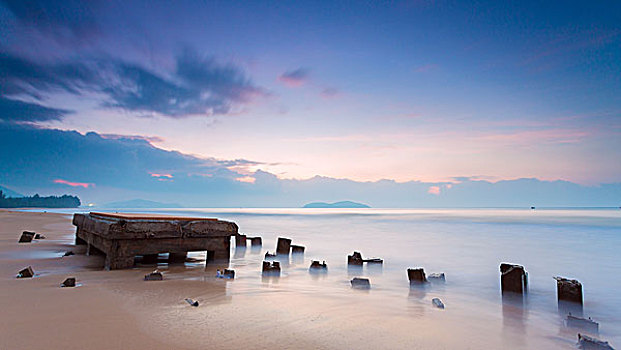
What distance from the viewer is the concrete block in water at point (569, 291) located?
15.4 ft

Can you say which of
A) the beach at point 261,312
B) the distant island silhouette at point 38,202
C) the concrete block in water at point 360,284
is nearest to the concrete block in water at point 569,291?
the beach at point 261,312

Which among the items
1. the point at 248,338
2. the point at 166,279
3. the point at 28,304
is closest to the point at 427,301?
the point at 248,338

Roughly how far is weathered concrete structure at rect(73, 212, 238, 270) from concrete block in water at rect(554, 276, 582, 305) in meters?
5.43

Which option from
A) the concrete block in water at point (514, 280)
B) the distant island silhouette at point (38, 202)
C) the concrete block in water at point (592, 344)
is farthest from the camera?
the distant island silhouette at point (38, 202)

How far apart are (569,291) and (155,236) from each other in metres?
6.41

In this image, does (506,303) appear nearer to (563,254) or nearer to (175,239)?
(175,239)

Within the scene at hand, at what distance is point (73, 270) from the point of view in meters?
5.55

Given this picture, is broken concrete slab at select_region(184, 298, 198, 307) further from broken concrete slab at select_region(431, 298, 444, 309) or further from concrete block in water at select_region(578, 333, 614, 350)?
concrete block in water at select_region(578, 333, 614, 350)

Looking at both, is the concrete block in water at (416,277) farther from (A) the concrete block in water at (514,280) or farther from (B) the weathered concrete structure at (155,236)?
(B) the weathered concrete structure at (155,236)

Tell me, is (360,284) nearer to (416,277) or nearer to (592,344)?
(416,277)

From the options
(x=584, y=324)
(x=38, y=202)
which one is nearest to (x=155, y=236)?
(x=584, y=324)

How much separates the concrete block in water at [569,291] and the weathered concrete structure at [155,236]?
543 centimetres

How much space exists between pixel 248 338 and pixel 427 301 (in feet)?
9.37

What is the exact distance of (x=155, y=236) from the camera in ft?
18.6
